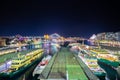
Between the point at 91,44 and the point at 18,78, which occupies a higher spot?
the point at 91,44

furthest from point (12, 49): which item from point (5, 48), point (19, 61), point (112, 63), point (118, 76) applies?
point (118, 76)

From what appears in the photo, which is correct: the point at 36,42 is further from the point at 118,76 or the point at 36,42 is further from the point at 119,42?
the point at 118,76

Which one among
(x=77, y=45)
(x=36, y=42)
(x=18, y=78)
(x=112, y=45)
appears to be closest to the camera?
(x=18, y=78)

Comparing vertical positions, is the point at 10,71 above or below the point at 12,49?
below

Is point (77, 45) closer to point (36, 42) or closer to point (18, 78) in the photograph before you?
point (36, 42)

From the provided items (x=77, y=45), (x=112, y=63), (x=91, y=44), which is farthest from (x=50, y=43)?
(x=112, y=63)

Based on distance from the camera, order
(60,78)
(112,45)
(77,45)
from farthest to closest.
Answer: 1. (77,45)
2. (112,45)
3. (60,78)

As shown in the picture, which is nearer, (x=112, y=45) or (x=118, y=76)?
(x=118, y=76)

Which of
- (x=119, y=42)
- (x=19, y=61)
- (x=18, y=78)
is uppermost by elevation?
(x=119, y=42)

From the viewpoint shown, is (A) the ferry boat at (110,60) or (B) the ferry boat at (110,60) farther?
(B) the ferry boat at (110,60)

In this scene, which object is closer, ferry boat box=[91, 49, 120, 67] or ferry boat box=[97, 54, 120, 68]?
ferry boat box=[97, 54, 120, 68]
